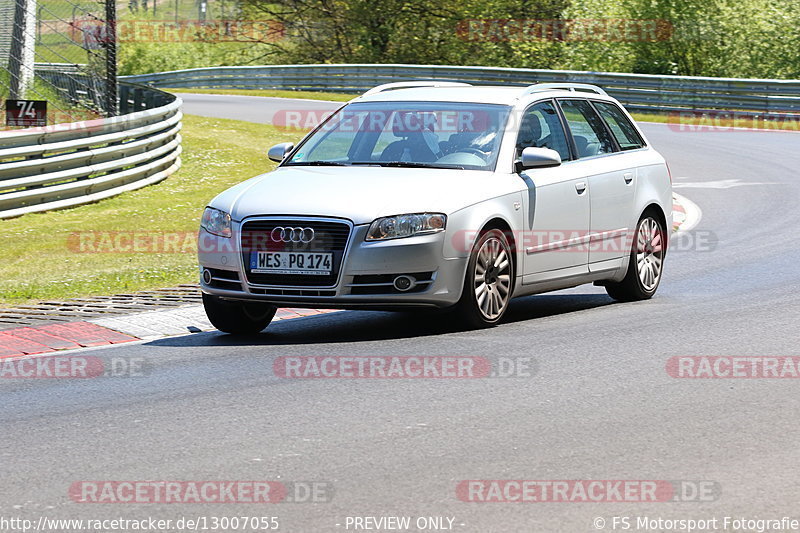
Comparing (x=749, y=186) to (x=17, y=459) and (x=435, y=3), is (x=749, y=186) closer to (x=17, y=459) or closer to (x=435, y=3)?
(x=17, y=459)

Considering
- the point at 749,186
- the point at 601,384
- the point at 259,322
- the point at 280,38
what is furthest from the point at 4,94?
the point at 280,38

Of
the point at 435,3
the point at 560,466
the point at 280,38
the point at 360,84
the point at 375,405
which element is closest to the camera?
the point at 560,466

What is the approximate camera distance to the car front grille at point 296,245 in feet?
29.9

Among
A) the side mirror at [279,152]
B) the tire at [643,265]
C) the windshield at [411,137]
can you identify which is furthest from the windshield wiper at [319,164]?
the tire at [643,265]

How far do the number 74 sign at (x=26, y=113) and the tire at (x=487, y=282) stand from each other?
13.2 meters

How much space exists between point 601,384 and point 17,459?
335 cm

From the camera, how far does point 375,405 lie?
24.3 feet

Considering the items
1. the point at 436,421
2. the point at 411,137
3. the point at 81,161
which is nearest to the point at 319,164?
the point at 411,137

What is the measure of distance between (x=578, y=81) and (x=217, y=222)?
96.5 ft

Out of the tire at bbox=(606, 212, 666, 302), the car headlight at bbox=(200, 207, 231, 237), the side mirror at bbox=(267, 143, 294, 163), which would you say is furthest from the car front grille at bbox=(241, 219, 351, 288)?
the tire at bbox=(606, 212, 666, 302)

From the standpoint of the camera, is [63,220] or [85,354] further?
[63,220]

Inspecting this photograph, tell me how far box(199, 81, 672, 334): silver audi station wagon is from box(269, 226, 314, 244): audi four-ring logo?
11mm

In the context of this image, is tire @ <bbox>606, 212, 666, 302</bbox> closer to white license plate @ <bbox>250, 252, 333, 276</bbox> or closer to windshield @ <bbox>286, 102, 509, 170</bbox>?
windshield @ <bbox>286, 102, 509, 170</bbox>

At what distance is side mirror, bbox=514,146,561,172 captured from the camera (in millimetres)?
9954
